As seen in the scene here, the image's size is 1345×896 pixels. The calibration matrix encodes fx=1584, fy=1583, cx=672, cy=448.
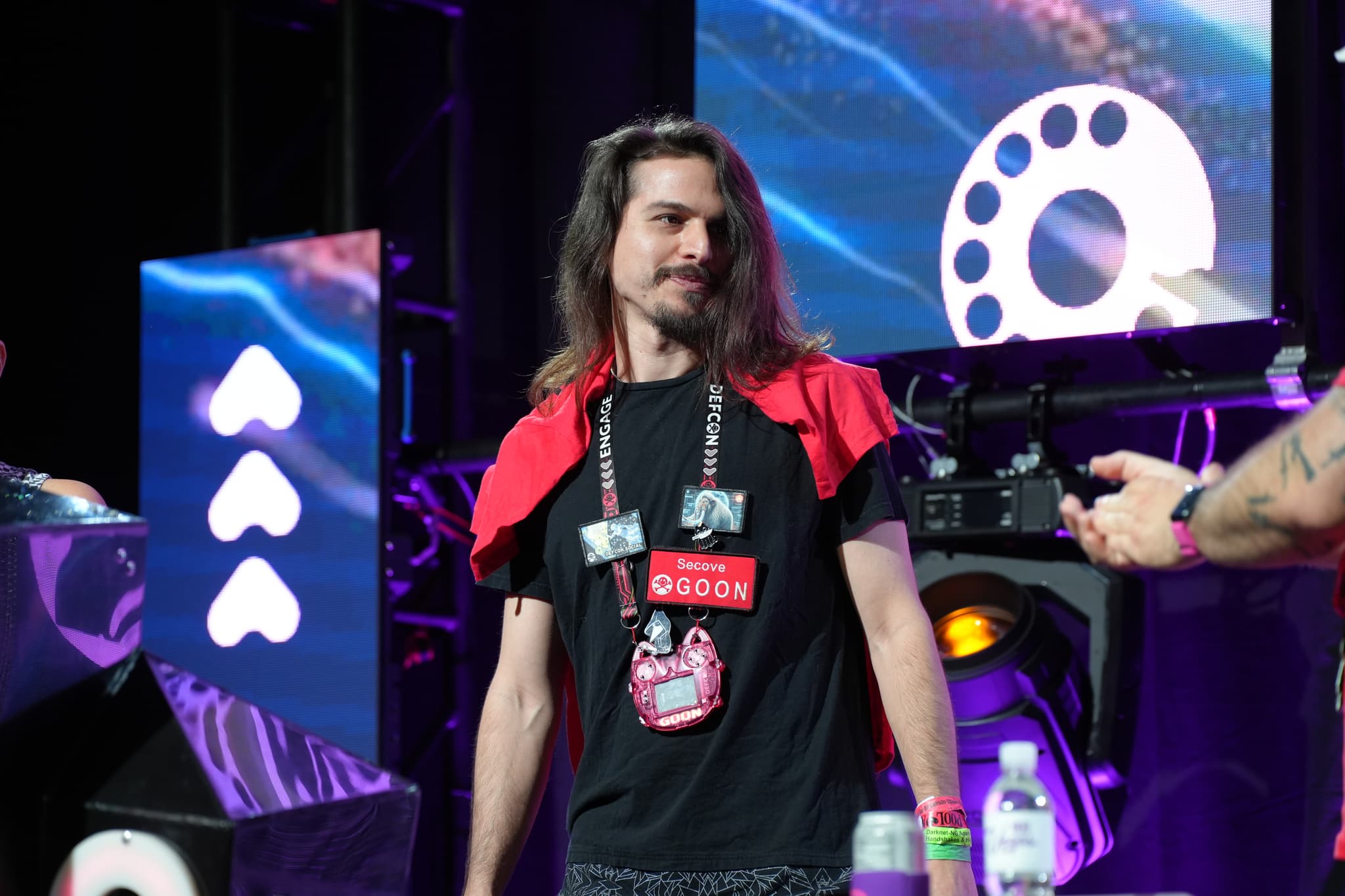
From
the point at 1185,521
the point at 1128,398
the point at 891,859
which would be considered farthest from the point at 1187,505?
the point at 1128,398

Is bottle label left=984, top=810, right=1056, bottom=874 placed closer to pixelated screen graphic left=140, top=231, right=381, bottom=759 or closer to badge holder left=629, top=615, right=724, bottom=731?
badge holder left=629, top=615, right=724, bottom=731

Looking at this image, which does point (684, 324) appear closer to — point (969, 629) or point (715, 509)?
point (715, 509)

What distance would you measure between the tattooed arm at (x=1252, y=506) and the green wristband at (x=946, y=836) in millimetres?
512

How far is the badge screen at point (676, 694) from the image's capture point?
1872 mm

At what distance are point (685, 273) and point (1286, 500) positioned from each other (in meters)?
1.07

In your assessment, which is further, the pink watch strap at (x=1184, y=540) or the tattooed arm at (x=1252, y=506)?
the pink watch strap at (x=1184, y=540)

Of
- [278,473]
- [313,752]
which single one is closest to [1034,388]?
[278,473]

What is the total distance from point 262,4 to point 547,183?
1083mm

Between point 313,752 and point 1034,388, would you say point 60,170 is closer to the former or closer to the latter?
point 1034,388

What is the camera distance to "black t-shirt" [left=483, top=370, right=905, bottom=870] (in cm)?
183

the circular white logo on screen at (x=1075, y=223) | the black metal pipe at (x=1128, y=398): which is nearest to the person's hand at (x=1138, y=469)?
the black metal pipe at (x=1128, y=398)

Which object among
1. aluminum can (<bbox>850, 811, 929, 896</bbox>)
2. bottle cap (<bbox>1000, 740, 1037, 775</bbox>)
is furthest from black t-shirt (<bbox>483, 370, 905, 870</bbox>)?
aluminum can (<bbox>850, 811, 929, 896</bbox>)

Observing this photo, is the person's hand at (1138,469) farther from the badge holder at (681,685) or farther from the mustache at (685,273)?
the mustache at (685,273)

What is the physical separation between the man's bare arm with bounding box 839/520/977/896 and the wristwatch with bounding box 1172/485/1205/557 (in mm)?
585
